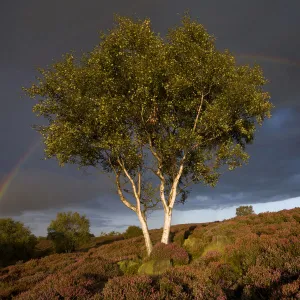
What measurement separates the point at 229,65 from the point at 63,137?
15754 millimetres

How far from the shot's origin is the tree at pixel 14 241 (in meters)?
49.1

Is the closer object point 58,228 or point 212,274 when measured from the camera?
point 212,274

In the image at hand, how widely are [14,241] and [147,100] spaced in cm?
4305

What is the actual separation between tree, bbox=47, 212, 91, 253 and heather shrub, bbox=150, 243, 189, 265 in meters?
38.3

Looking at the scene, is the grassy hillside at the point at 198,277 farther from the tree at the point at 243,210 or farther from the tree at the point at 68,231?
the tree at the point at 243,210

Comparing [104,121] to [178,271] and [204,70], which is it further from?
[178,271]

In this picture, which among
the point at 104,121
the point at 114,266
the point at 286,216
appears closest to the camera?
the point at 114,266

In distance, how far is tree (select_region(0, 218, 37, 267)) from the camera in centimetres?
4909

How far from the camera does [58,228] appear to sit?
5425 cm

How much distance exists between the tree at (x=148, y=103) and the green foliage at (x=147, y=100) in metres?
0.08

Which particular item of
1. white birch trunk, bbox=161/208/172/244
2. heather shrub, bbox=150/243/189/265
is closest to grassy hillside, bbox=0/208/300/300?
heather shrub, bbox=150/243/189/265

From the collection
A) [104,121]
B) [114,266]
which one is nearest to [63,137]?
[104,121]

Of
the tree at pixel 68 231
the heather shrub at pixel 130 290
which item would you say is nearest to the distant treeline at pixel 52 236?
the tree at pixel 68 231

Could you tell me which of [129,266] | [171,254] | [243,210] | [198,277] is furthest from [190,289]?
[243,210]
